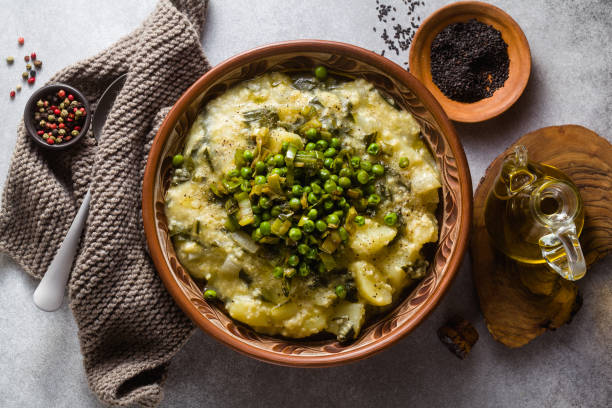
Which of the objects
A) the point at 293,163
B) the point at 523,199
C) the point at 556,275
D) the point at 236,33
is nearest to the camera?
the point at 293,163

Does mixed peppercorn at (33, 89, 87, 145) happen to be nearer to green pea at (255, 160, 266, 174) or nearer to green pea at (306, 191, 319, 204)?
green pea at (255, 160, 266, 174)

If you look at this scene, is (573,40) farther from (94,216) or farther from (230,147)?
(94,216)

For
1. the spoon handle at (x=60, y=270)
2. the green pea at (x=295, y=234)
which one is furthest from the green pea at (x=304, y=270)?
the spoon handle at (x=60, y=270)

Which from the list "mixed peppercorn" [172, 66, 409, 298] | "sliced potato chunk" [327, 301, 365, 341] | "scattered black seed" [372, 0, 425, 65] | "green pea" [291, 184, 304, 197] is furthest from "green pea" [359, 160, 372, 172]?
"scattered black seed" [372, 0, 425, 65]

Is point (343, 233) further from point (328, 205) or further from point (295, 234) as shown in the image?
point (295, 234)

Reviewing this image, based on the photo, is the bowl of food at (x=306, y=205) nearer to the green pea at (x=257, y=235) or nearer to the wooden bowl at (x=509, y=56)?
the green pea at (x=257, y=235)

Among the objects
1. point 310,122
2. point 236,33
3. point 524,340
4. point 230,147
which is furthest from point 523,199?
point 236,33
